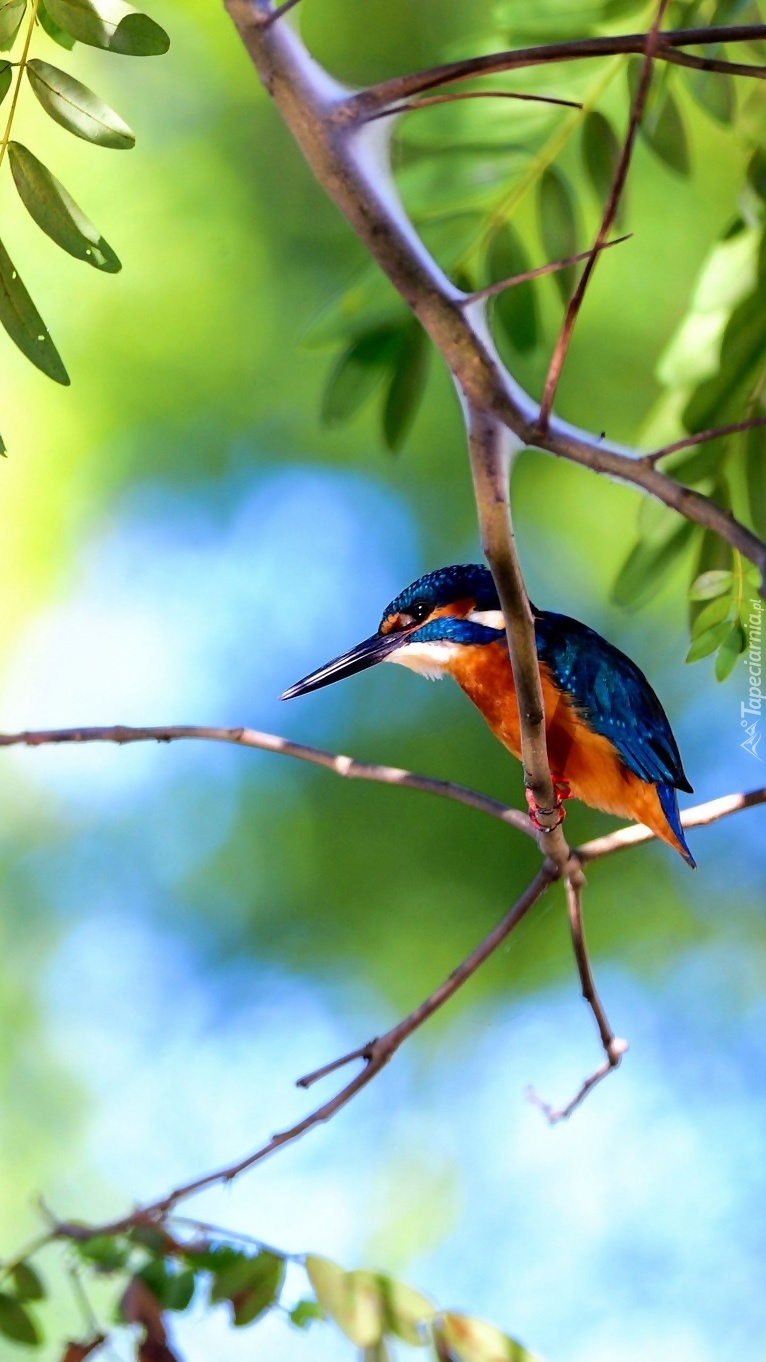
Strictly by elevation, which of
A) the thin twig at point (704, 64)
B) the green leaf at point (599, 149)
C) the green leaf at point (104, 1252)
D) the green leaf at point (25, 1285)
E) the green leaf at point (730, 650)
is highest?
the green leaf at point (599, 149)

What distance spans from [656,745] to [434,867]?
107cm

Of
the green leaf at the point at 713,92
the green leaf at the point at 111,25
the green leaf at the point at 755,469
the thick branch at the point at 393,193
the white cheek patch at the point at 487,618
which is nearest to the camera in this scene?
the thick branch at the point at 393,193

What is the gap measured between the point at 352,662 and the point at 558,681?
0.17 metres

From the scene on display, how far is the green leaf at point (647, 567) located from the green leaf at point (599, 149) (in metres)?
0.32

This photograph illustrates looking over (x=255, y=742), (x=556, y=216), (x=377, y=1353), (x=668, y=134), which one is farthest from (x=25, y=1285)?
(x=668, y=134)

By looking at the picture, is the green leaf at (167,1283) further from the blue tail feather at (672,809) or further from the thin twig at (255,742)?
the blue tail feather at (672,809)

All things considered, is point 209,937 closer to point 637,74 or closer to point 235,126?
point 235,126

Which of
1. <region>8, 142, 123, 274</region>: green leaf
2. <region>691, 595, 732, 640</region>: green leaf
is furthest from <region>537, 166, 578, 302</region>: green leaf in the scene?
<region>8, 142, 123, 274</region>: green leaf

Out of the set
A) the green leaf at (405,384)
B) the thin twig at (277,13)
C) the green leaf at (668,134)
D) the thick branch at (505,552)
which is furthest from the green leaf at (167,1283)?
the green leaf at (668,134)

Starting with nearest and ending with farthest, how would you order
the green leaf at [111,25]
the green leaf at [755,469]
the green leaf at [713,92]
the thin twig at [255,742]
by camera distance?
the green leaf at [111,25] < the thin twig at [255,742] < the green leaf at [755,469] < the green leaf at [713,92]

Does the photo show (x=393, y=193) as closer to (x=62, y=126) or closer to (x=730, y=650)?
(x=62, y=126)

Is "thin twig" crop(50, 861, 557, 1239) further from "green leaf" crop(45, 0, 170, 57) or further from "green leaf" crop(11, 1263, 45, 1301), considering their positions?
"green leaf" crop(45, 0, 170, 57)

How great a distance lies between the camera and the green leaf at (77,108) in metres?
0.87

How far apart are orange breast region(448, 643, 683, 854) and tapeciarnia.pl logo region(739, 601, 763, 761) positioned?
0.13 m
